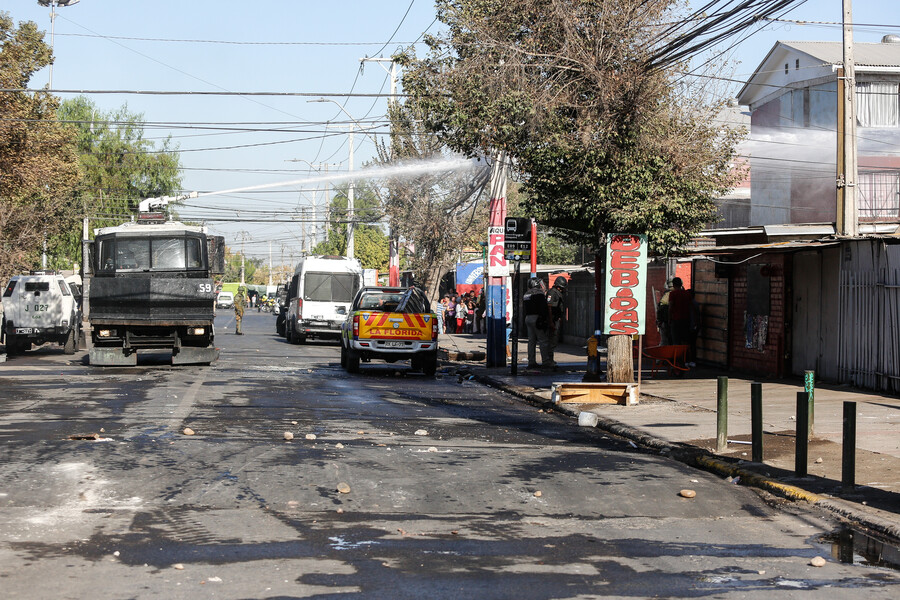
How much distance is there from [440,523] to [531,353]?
14.4m

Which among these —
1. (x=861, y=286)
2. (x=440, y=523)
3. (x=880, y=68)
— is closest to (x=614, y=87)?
(x=861, y=286)

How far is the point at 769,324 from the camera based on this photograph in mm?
19109

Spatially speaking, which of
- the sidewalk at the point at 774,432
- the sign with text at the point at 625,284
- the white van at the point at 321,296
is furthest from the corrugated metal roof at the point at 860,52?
the sign with text at the point at 625,284

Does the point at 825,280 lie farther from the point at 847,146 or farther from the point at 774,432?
the point at 774,432

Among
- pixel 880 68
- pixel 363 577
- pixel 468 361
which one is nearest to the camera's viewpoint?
pixel 363 577

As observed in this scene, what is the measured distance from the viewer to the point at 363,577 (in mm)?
5730

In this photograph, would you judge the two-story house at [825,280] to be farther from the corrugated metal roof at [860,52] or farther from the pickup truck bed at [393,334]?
the pickup truck bed at [393,334]

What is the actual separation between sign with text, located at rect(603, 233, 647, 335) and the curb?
6.86 ft

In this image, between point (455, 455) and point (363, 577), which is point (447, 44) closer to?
point (455, 455)

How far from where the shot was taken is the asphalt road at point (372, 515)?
18.7 ft

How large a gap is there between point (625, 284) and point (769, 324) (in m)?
4.73

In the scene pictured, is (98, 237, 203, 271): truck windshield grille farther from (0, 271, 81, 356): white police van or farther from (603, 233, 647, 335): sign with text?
(603, 233, 647, 335): sign with text

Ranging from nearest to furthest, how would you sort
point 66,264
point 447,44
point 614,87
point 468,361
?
1. point 614,87
2. point 447,44
3. point 468,361
4. point 66,264

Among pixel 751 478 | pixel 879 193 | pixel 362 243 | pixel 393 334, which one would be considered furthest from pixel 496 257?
pixel 362 243
